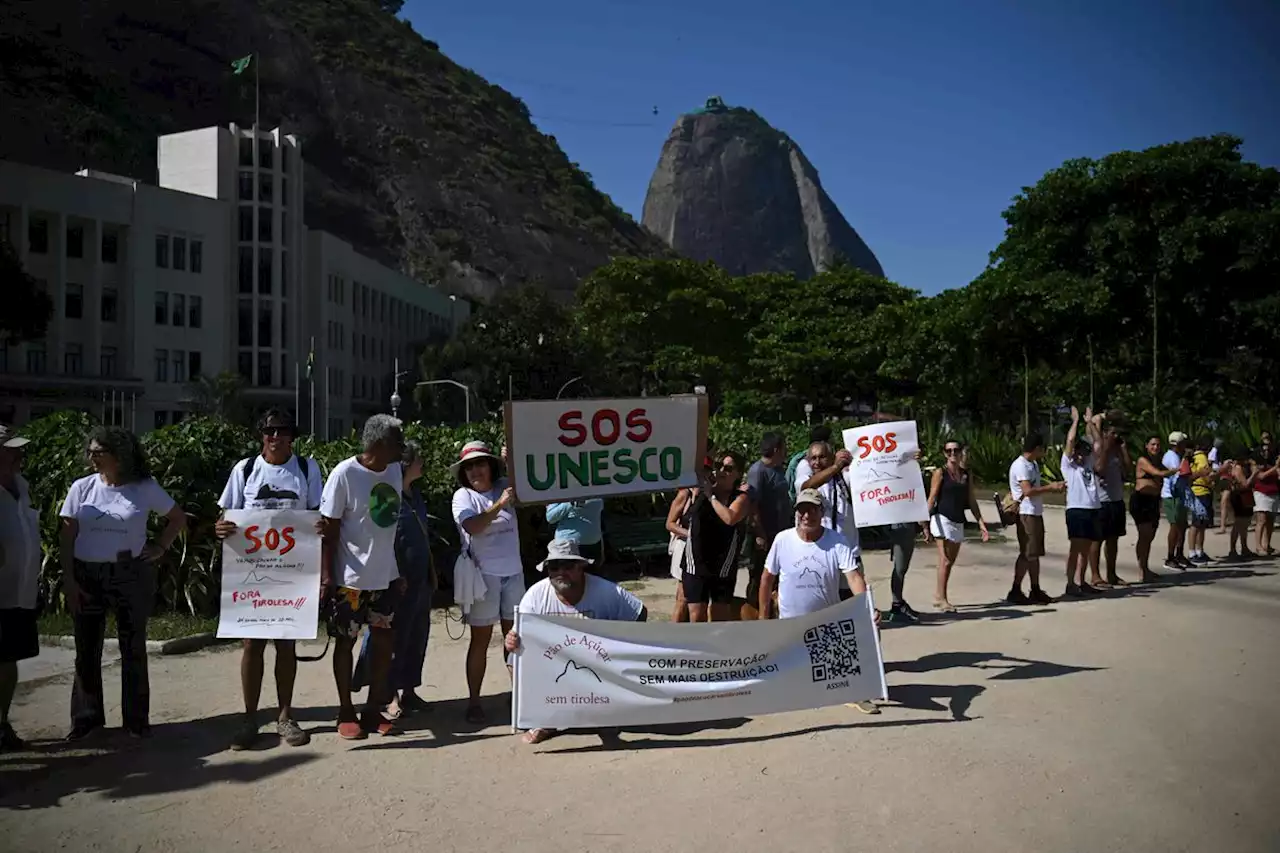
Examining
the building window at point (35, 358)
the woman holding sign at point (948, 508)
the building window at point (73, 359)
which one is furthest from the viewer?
the building window at point (73, 359)

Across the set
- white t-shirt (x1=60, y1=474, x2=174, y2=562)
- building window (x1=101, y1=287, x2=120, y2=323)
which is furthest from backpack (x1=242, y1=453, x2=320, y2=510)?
building window (x1=101, y1=287, x2=120, y2=323)

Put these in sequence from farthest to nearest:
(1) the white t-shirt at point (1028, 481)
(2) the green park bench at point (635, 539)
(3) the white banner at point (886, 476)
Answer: (2) the green park bench at point (635, 539)
(1) the white t-shirt at point (1028, 481)
(3) the white banner at point (886, 476)

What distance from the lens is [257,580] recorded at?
637cm

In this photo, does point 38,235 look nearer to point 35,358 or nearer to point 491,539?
point 35,358

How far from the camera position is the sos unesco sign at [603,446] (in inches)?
272

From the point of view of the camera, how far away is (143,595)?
21.3 feet

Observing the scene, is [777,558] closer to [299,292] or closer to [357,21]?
[299,292]

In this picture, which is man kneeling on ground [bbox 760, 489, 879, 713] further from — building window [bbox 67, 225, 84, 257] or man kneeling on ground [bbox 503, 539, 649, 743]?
building window [bbox 67, 225, 84, 257]

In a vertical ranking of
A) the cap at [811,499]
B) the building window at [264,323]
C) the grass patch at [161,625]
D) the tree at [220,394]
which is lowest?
the grass patch at [161,625]

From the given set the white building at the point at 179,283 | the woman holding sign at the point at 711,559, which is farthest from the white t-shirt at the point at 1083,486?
the white building at the point at 179,283

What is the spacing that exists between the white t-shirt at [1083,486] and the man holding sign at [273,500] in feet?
28.6

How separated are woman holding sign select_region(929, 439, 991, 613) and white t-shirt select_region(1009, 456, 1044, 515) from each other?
1.88 feet

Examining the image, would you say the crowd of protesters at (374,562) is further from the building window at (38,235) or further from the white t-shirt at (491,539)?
the building window at (38,235)

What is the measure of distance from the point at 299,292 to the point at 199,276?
20.9ft
